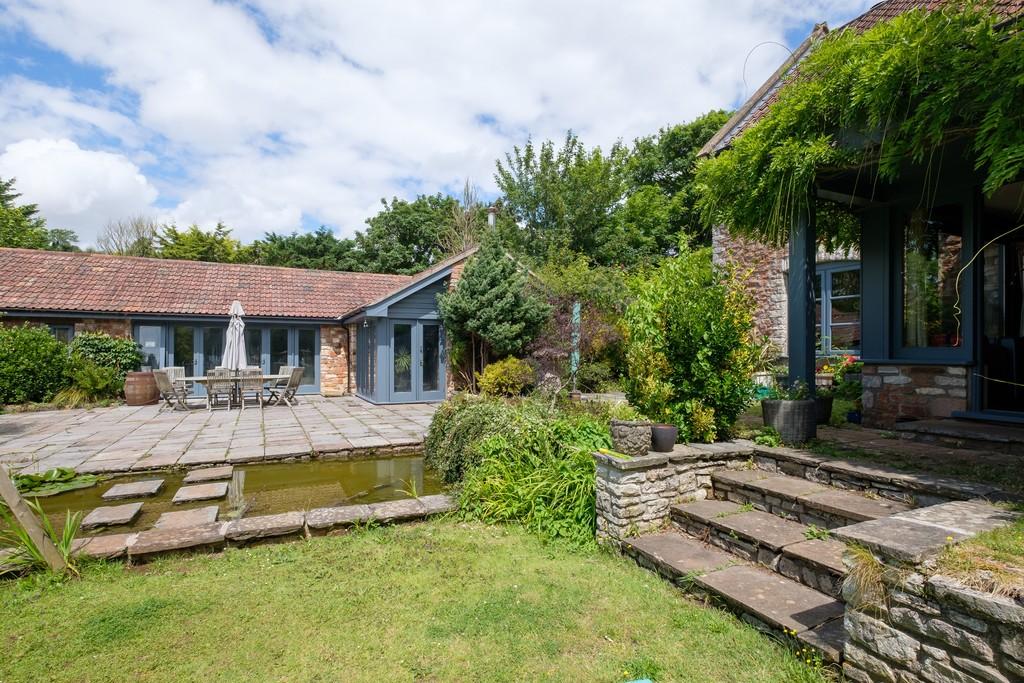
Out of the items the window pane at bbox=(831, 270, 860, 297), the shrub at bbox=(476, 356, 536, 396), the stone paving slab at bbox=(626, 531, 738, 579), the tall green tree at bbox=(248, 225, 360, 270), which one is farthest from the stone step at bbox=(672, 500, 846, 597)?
the tall green tree at bbox=(248, 225, 360, 270)

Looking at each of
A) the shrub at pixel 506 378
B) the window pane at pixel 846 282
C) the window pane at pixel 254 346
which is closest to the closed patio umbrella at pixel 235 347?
the window pane at pixel 254 346

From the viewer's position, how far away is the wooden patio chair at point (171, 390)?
38.2 feet

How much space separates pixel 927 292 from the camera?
5.57 metres

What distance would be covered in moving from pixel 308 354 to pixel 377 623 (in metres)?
14.2

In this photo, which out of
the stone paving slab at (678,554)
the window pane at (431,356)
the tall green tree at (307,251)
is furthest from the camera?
the tall green tree at (307,251)

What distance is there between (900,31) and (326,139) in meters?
15.7

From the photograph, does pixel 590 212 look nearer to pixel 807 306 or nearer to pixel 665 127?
pixel 665 127

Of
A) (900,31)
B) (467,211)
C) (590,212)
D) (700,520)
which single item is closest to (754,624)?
(700,520)

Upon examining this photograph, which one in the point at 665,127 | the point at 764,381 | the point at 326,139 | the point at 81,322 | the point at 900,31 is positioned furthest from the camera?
the point at 665,127

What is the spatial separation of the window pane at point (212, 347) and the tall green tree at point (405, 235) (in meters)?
14.8

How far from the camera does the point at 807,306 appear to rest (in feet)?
18.0

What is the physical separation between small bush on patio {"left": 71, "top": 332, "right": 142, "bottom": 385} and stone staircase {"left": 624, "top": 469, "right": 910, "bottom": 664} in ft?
47.5

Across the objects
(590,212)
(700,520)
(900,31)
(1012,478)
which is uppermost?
(590,212)

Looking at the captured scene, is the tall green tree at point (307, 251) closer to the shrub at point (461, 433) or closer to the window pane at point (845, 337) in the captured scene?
the shrub at point (461, 433)
